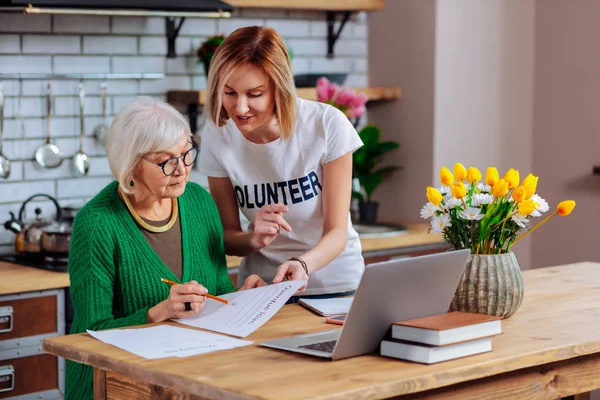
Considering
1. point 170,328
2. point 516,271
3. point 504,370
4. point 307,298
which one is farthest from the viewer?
point 307,298

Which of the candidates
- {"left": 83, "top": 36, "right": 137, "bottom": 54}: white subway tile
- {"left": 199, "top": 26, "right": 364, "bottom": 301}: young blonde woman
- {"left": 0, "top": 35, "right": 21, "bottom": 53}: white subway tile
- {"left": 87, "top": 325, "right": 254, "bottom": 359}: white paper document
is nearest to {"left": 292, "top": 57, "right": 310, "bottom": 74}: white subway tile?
{"left": 83, "top": 36, "right": 137, "bottom": 54}: white subway tile

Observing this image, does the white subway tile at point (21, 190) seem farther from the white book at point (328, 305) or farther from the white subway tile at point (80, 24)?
the white book at point (328, 305)

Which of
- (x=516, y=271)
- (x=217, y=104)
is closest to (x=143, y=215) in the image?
(x=217, y=104)

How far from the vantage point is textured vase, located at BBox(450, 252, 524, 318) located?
2357mm

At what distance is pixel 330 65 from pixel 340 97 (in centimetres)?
63

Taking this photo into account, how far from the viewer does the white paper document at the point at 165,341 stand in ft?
6.63

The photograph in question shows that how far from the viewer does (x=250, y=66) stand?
96.9 inches

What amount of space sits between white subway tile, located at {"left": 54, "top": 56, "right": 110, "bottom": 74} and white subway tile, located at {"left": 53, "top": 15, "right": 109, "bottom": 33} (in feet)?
0.36

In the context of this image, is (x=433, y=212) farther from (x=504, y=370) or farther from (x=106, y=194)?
(x=106, y=194)

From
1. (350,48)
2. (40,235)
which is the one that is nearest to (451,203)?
(40,235)

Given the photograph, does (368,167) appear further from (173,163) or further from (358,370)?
(358,370)

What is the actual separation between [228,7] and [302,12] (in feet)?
2.85

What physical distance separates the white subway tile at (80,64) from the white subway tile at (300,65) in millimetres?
993

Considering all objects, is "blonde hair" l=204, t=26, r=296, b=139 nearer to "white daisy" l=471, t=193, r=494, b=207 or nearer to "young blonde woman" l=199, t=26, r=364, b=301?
"young blonde woman" l=199, t=26, r=364, b=301
